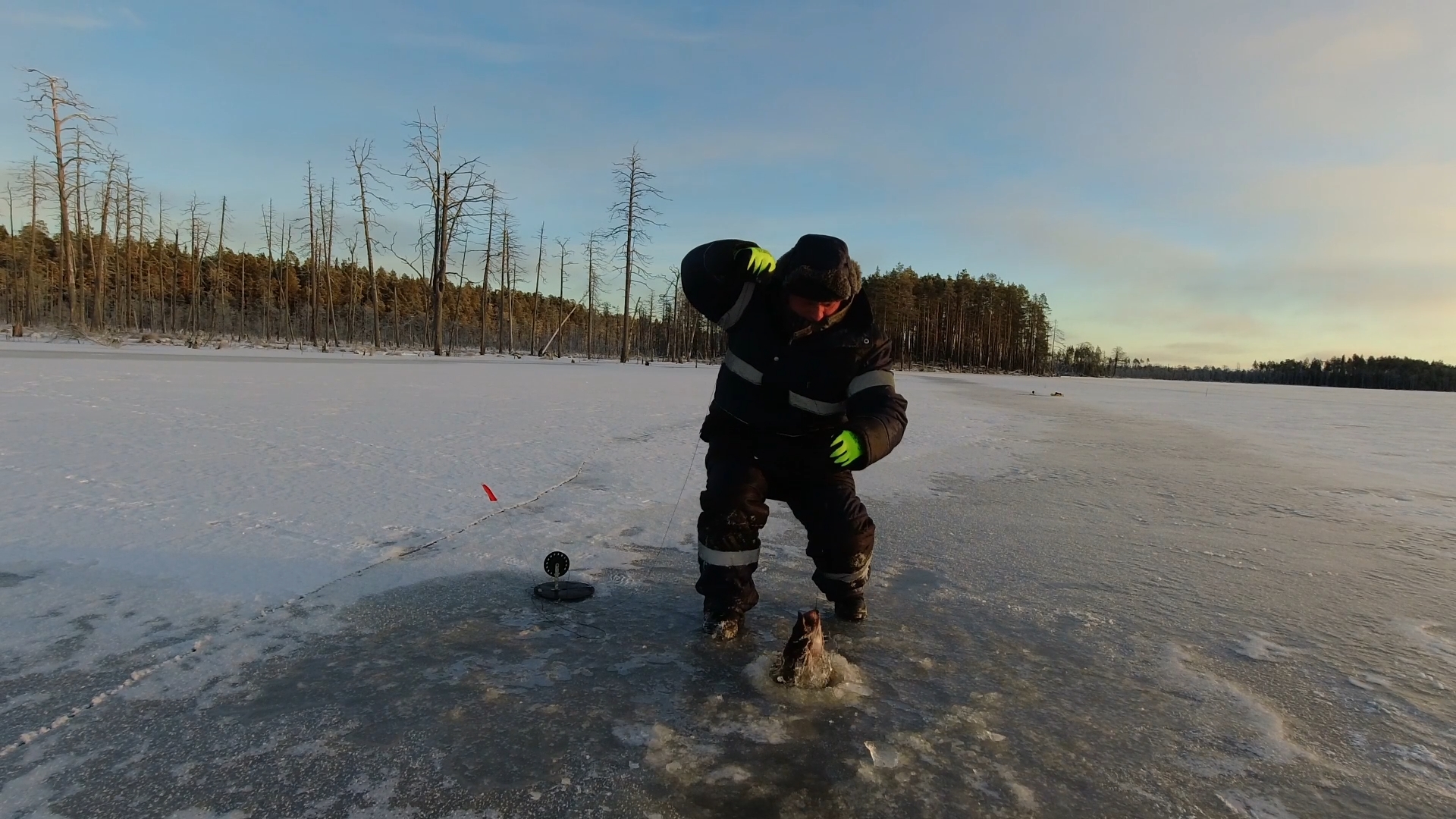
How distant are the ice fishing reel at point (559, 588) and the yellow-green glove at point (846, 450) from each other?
1147mm

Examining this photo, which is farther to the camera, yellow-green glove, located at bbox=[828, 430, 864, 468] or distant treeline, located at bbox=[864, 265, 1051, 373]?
distant treeline, located at bbox=[864, 265, 1051, 373]

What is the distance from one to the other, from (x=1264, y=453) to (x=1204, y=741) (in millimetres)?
8208

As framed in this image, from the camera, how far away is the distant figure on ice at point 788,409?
97.8 inches

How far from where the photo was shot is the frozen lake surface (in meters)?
1.57

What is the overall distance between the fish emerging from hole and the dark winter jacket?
748 mm

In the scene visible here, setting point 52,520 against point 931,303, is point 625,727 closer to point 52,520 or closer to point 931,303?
point 52,520

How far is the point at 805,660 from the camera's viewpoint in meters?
2.06

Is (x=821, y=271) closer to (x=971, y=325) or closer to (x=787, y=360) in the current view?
(x=787, y=360)

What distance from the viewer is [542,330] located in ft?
248

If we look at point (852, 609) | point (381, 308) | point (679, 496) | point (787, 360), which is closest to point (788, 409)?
point (787, 360)

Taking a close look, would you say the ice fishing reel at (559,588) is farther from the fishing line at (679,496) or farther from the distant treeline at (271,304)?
the distant treeline at (271,304)

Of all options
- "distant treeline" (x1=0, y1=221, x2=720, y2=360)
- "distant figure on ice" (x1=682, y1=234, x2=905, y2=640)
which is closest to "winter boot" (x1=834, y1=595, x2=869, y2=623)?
"distant figure on ice" (x1=682, y1=234, x2=905, y2=640)

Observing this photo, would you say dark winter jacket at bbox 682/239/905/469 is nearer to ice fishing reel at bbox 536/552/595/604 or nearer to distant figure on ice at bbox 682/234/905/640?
distant figure on ice at bbox 682/234/905/640

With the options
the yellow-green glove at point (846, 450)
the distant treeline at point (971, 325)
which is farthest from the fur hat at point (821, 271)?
the distant treeline at point (971, 325)
